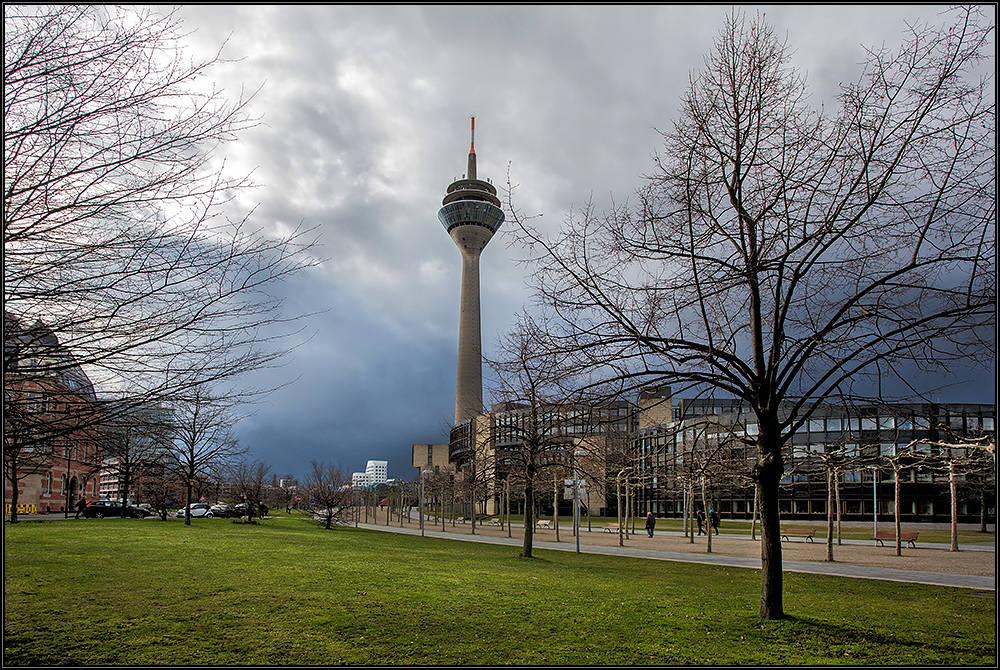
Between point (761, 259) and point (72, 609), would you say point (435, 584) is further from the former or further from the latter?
point (761, 259)

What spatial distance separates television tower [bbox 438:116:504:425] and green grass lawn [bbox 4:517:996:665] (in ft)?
361

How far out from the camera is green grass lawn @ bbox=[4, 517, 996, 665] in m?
6.92

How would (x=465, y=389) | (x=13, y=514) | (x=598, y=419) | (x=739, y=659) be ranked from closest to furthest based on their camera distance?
1. (x=739, y=659)
2. (x=598, y=419)
3. (x=13, y=514)
4. (x=465, y=389)

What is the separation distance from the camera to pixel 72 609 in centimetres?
852

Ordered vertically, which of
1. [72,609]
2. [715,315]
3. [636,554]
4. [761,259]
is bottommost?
[636,554]

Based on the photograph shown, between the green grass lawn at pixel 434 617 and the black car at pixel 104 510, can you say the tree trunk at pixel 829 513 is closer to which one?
the green grass lawn at pixel 434 617

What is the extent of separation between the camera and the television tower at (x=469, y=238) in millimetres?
126938

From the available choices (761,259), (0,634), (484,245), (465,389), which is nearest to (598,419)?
(761,259)

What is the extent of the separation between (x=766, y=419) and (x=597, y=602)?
4.57m

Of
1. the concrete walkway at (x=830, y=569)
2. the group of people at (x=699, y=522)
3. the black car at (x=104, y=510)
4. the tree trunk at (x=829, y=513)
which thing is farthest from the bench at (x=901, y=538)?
the black car at (x=104, y=510)

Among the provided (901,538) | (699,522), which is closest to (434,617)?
(901,538)

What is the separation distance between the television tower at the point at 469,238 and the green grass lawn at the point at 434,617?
110152 mm

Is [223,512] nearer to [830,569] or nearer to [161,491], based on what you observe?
[161,491]

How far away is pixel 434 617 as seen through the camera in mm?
8859
